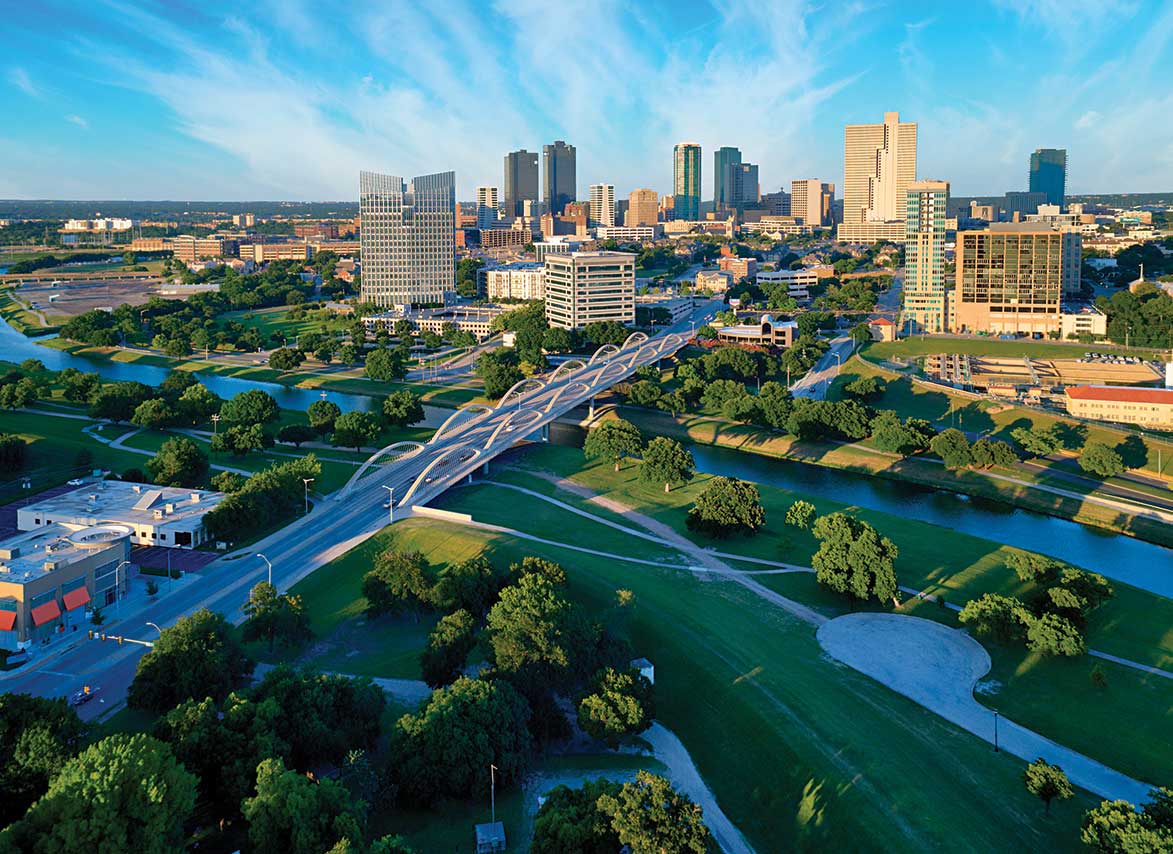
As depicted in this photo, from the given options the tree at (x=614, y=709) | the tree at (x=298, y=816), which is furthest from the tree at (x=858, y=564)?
the tree at (x=298, y=816)

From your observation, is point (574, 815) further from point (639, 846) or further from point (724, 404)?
point (724, 404)

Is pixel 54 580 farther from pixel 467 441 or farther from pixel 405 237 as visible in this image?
pixel 405 237

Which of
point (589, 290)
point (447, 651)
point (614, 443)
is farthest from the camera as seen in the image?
point (589, 290)

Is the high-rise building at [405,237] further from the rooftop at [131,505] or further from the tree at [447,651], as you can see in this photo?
the tree at [447,651]

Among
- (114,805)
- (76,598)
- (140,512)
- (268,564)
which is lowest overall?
(76,598)

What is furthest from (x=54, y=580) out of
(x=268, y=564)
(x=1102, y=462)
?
(x=1102, y=462)

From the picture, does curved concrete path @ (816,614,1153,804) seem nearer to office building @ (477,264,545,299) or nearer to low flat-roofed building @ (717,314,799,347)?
low flat-roofed building @ (717,314,799,347)
